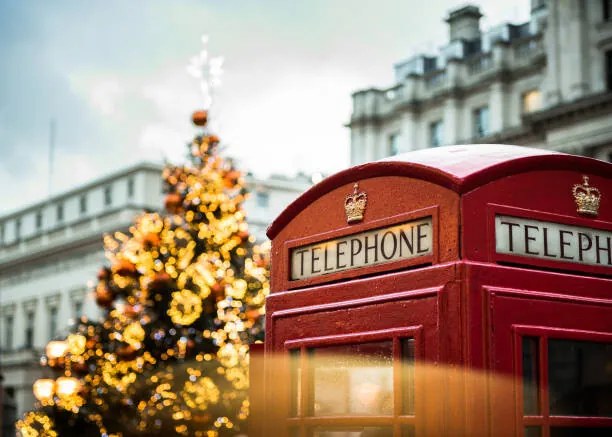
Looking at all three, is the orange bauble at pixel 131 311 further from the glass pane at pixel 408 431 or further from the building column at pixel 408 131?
the building column at pixel 408 131

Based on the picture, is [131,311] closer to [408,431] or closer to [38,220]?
[408,431]

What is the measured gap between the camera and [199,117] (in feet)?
57.4

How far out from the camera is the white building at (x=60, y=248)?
55938 millimetres

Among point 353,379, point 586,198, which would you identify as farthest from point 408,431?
point 586,198

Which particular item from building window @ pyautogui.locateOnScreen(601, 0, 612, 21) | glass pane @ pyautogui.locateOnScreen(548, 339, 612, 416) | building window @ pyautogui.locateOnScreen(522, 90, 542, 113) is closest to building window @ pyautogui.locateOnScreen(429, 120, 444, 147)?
building window @ pyautogui.locateOnScreen(522, 90, 542, 113)

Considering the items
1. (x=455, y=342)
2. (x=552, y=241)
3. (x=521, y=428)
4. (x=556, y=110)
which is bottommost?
(x=521, y=428)

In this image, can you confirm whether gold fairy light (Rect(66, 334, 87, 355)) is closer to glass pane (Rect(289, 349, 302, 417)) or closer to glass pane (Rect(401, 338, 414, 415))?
glass pane (Rect(289, 349, 302, 417))

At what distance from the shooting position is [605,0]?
124 feet

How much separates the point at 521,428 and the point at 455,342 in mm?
340

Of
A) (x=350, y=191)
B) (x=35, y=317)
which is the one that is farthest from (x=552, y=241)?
(x=35, y=317)

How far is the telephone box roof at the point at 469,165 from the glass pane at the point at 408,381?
1.86 ft

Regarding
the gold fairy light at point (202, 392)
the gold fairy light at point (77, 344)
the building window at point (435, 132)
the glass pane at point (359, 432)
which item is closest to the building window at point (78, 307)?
the building window at point (435, 132)

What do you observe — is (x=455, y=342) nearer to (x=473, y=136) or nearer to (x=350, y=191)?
(x=350, y=191)

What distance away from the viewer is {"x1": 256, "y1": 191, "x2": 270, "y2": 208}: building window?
58828mm
